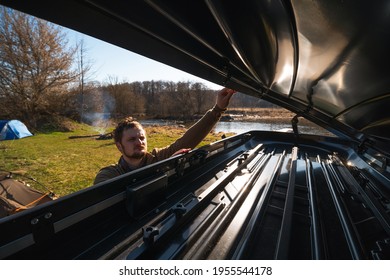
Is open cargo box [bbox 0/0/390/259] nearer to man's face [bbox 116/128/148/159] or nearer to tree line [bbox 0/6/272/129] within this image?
man's face [bbox 116/128/148/159]

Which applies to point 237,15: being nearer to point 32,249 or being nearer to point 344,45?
point 344,45

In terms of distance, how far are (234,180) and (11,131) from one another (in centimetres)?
1864

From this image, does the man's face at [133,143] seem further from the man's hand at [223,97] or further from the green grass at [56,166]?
the green grass at [56,166]

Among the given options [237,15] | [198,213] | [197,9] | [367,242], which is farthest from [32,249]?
[367,242]

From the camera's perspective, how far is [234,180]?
191 cm

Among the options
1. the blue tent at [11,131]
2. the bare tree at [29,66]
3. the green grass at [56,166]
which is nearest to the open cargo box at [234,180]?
the green grass at [56,166]

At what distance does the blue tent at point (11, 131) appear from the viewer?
1393cm

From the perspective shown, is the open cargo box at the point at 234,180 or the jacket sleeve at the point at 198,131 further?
the jacket sleeve at the point at 198,131

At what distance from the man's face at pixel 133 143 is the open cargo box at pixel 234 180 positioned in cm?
60

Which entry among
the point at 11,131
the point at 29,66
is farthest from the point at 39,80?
the point at 11,131

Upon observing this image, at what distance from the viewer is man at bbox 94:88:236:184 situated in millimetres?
1957

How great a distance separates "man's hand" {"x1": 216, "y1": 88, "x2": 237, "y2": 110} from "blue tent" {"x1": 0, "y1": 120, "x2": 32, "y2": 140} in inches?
682

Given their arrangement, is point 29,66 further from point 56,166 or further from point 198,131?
point 198,131

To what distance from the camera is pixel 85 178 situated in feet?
20.3
